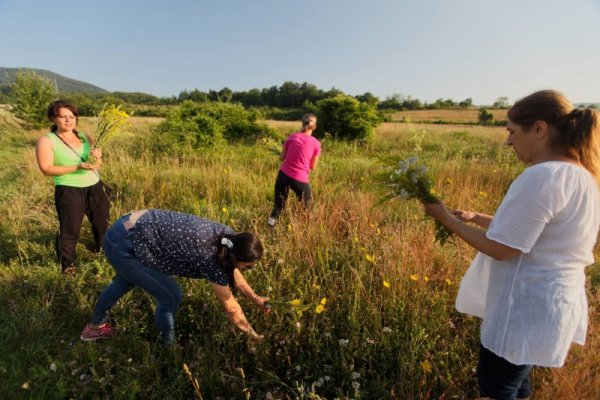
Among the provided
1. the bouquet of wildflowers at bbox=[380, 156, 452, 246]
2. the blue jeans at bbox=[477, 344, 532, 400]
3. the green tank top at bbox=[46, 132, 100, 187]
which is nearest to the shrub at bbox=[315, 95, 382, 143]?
the green tank top at bbox=[46, 132, 100, 187]

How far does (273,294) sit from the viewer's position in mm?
2699

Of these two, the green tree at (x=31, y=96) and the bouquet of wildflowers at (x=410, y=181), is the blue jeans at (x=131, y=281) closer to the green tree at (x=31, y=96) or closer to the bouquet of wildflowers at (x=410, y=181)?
the bouquet of wildflowers at (x=410, y=181)

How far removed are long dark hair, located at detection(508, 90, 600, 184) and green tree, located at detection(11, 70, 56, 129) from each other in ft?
56.1

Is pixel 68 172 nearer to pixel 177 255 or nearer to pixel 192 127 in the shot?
pixel 177 255

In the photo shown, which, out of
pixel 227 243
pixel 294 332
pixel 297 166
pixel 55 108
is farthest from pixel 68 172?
pixel 297 166

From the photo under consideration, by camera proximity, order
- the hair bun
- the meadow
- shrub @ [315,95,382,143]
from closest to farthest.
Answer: the hair bun, the meadow, shrub @ [315,95,382,143]

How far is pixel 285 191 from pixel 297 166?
42cm

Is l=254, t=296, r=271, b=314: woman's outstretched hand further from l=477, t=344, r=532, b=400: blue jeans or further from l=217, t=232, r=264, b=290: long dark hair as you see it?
l=477, t=344, r=532, b=400: blue jeans

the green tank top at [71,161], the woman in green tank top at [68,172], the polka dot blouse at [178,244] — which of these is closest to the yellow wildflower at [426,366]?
the polka dot blouse at [178,244]

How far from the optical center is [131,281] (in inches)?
88.5

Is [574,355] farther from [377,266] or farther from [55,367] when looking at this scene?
[55,367]

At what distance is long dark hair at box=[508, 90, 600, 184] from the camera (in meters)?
1.26

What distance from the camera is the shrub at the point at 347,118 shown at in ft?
45.6

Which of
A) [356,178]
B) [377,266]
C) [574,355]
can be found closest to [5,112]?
[356,178]
